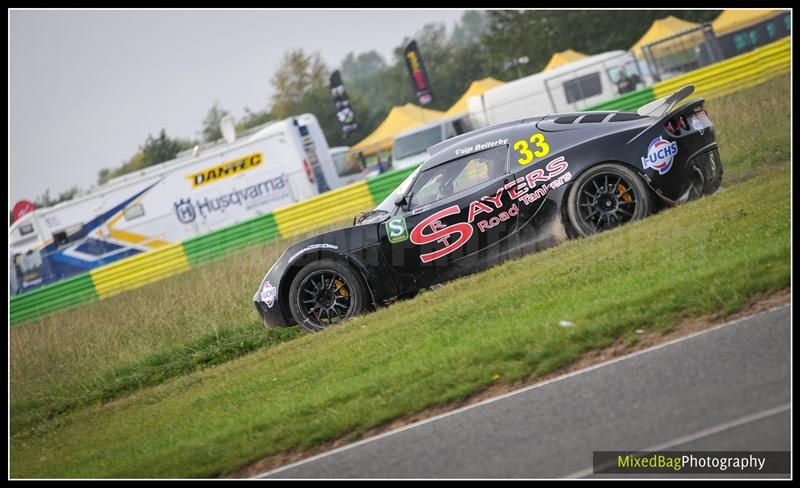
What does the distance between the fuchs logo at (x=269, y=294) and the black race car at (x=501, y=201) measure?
13 mm

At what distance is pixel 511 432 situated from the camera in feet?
17.6

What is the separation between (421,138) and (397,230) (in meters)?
16.4

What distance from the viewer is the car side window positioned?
9203mm

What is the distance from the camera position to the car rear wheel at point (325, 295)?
928 cm

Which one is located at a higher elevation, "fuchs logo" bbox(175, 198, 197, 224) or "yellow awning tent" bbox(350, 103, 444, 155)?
"yellow awning tent" bbox(350, 103, 444, 155)

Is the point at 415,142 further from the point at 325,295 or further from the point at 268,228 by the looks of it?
the point at 325,295

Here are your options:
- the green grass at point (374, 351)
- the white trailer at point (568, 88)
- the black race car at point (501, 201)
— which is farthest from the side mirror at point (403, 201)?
the white trailer at point (568, 88)

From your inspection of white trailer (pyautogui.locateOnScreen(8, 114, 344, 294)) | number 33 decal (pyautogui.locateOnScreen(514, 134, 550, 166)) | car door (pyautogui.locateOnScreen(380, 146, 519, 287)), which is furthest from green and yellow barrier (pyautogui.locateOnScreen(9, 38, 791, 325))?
number 33 decal (pyautogui.locateOnScreen(514, 134, 550, 166))

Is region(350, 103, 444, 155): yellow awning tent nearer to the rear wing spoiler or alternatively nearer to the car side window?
the car side window

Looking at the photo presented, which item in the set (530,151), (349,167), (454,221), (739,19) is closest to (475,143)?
(530,151)

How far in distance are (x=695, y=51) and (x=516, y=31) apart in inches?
1100

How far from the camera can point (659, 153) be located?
28.7 ft

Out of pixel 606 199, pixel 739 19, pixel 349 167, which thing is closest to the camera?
pixel 606 199
